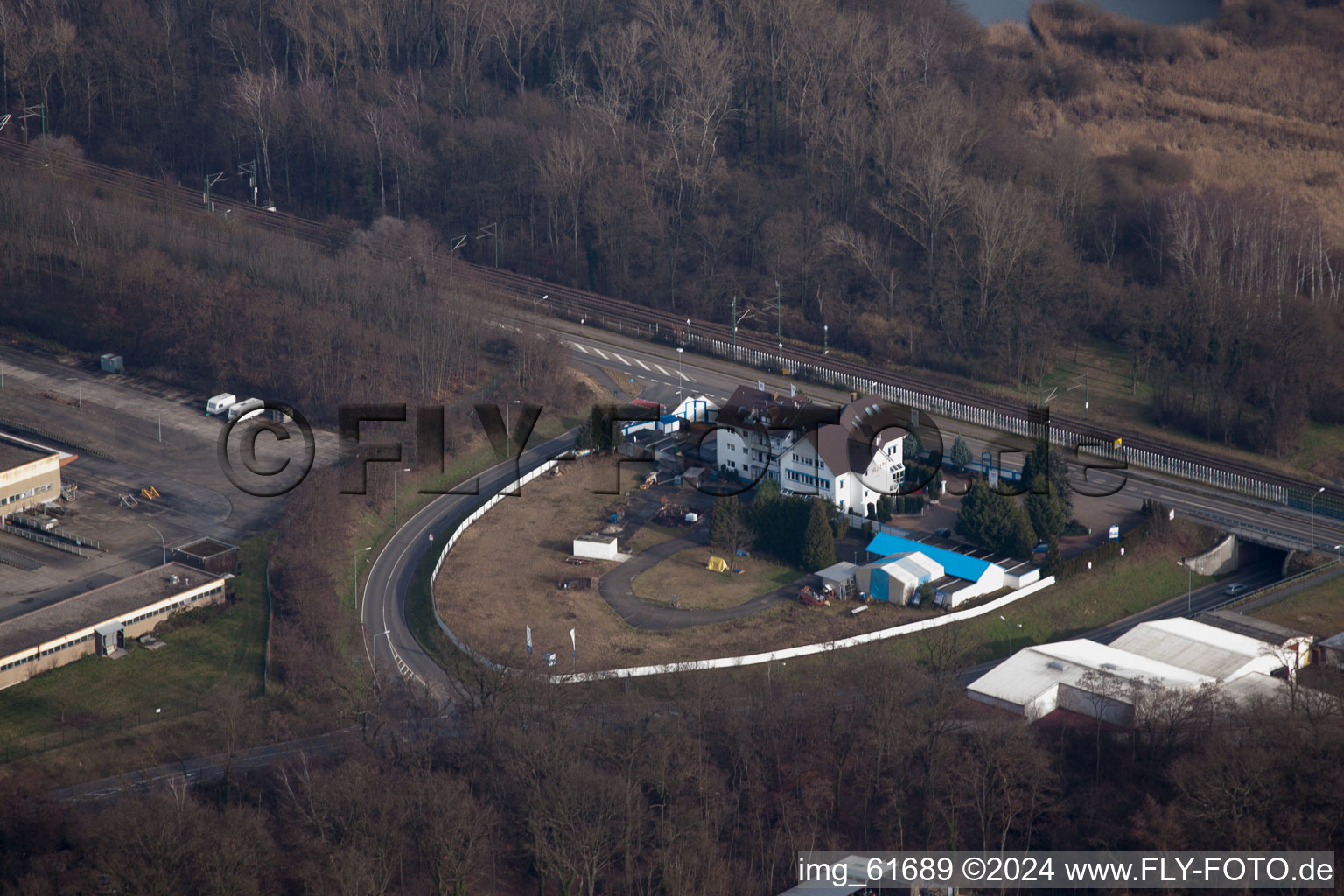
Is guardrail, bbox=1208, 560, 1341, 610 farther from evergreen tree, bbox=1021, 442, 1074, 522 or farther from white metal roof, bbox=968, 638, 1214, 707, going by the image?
white metal roof, bbox=968, 638, 1214, 707

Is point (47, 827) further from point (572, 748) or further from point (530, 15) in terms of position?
point (530, 15)

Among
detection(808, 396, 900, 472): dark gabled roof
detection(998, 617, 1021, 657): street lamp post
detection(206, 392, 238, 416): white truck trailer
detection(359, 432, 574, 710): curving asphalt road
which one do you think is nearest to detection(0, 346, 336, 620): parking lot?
detection(206, 392, 238, 416): white truck trailer

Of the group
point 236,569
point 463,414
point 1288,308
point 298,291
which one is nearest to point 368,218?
point 298,291

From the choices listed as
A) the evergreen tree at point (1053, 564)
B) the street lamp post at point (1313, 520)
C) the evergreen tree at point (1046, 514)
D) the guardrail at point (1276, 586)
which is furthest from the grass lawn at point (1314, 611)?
the evergreen tree at point (1046, 514)

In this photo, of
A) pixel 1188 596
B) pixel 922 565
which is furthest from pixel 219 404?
pixel 1188 596

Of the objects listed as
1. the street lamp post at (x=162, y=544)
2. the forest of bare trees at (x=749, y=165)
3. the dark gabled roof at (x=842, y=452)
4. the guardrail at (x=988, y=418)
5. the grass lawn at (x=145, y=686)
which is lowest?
the grass lawn at (x=145, y=686)

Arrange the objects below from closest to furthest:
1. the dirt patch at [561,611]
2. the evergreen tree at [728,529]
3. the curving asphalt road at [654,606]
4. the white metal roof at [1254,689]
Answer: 1. the white metal roof at [1254,689]
2. the dirt patch at [561,611]
3. the curving asphalt road at [654,606]
4. the evergreen tree at [728,529]

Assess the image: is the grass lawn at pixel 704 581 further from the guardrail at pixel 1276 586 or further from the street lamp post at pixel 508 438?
the guardrail at pixel 1276 586
